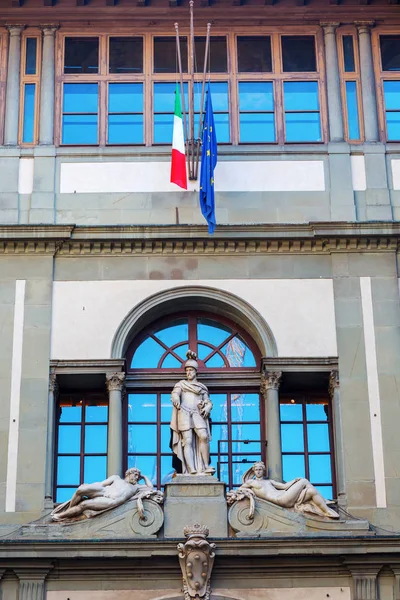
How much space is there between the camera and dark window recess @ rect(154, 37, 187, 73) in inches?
1206

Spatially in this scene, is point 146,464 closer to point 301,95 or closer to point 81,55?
point 301,95

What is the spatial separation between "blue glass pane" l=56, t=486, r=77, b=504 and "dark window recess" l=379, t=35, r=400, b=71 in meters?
Result: 9.72

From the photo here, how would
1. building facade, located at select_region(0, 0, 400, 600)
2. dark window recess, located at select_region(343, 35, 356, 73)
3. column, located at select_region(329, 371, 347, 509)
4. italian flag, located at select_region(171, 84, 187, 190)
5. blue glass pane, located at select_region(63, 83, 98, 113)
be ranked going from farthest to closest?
1. dark window recess, located at select_region(343, 35, 356, 73)
2. blue glass pane, located at select_region(63, 83, 98, 113)
3. italian flag, located at select_region(171, 84, 187, 190)
4. column, located at select_region(329, 371, 347, 509)
5. building facade, located at select_region(0, 0, 400, 600)

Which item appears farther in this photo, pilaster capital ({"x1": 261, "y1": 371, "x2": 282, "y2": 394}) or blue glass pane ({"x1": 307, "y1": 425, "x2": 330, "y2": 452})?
blue glass pane ({"x1": 307, "y1": 425, "x2": 330, "y2": 452})

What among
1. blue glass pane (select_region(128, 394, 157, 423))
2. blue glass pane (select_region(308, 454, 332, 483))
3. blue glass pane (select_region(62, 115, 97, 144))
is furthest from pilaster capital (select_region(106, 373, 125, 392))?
blue glass pane (select_region(62, 115, 97, 144))

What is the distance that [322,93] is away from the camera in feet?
99.8

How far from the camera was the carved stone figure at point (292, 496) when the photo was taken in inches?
1039

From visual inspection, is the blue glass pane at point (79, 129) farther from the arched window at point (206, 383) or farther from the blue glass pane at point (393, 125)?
the blue glass pane at point (393, 125)

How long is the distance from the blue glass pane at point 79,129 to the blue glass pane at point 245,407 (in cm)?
538

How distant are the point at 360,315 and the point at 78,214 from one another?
17.1 ft

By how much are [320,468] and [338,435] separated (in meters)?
0.77

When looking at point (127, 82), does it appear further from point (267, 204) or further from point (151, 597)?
point (151, 597)

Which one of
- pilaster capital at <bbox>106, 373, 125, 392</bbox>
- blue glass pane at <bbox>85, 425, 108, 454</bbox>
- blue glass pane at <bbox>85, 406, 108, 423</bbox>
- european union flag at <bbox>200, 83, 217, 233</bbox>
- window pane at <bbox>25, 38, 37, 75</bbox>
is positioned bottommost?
blue glass pane at <bbox>85, 425, 108, 454</bbox>

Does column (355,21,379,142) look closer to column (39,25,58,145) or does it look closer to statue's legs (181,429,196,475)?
column (39,25,58,145)
